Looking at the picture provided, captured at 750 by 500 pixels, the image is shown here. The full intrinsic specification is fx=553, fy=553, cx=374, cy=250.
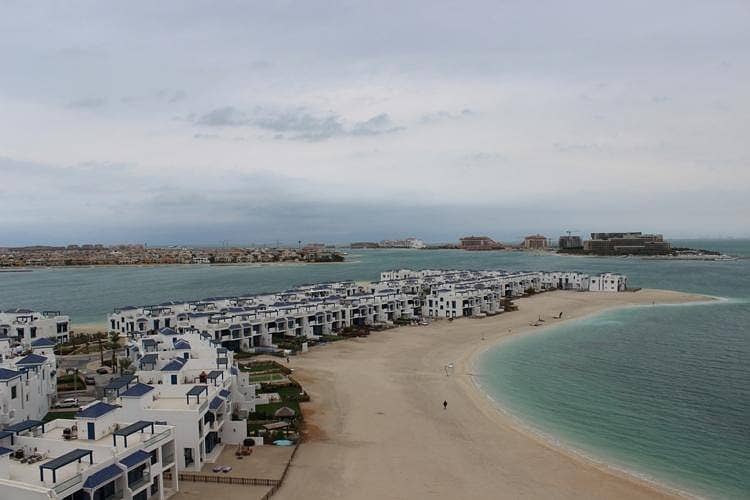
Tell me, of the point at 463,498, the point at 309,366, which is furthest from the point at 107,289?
the point at 463,498

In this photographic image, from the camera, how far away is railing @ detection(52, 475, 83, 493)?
674 inches

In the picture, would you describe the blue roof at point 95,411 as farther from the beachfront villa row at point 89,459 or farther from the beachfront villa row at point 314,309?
the beachfront villa row at point 314,309

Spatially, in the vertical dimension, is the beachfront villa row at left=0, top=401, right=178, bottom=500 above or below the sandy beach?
above

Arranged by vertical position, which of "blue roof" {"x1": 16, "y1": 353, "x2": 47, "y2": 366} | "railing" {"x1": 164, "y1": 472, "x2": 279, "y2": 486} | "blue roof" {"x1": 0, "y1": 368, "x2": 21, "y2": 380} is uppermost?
"blue roof" {"x1": 0, "y1": 368, "x2": 21, "y2": 380}

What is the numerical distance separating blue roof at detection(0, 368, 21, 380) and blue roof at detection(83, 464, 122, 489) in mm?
13810

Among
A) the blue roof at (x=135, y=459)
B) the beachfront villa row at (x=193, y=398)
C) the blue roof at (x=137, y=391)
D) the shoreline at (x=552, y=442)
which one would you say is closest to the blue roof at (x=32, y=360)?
the beachfront villa row at (x=193, y=398)

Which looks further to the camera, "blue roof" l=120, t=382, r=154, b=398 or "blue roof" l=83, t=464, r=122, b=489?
"blue roof" l=120, t=382, r=154, b=398

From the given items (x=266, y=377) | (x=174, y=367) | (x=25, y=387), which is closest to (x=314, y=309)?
(x=266, y=377)

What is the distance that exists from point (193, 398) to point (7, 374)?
439 inches

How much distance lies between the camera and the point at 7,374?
2897 centimetres

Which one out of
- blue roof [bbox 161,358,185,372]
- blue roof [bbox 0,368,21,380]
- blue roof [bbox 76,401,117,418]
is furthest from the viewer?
blue roof [bbox 161,358,185,372]

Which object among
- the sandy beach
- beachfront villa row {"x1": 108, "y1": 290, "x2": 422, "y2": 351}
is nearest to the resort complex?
beachfront villa row {"x1": 108, "y1": 290, "x2": 422, "y2": 351}

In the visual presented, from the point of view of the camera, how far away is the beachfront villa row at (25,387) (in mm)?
28578

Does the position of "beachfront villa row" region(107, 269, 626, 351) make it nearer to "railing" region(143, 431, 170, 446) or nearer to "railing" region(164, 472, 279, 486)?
"railing" region(164, 472, 279, 486)
